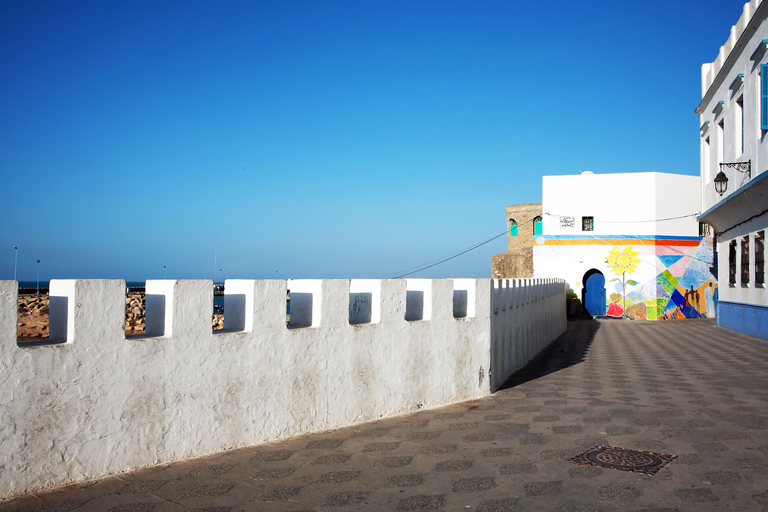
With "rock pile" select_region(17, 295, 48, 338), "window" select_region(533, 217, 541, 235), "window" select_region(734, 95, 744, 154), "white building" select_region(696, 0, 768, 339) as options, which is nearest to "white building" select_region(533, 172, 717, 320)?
"window" select_region(533, 217, 541, 235)

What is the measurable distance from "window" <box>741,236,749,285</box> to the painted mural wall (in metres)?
9.60

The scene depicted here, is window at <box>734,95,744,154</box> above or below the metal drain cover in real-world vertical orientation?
above

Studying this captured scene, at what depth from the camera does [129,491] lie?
378 centimetres

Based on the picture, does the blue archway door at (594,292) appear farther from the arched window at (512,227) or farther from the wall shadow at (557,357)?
the arched window at (512,227)

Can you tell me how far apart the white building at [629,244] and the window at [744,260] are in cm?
963

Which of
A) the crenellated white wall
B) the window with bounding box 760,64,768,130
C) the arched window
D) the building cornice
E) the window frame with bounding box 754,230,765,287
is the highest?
the building cornice

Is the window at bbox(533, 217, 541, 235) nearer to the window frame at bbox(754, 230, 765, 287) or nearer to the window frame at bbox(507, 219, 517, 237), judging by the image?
the window frame at bbox(507, 219, 517, 237)

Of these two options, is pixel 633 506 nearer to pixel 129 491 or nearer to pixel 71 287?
pixel 129 491

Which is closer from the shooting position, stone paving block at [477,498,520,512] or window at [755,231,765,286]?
stone paving block at [477,498,520,512]

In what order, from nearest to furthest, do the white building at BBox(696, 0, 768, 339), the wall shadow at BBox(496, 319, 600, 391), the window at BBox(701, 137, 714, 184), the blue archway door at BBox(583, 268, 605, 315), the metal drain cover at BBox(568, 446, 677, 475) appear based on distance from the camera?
the metal drain cover at BBox(568, 446, 677, 475) < the wall shadow at BBox(496, 319, 600, 391) < the white building at BBox(696, 0, 768, 339) < the window at BBox(701, 137, 714, 184) < the blue archway door at BBox(583, 268, 605, 315)

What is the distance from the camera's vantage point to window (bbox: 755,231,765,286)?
47.4ft

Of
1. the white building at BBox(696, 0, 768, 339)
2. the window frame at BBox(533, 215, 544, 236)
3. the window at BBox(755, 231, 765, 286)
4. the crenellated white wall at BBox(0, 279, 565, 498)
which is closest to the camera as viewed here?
the crenellated white wall at BBox(0, 279, 565, 498)

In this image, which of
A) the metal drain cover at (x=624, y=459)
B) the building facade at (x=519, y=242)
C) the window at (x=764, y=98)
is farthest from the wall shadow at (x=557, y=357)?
the building facade at (x=519, y=242)

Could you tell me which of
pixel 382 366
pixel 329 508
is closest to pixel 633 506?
pixel 329 508
